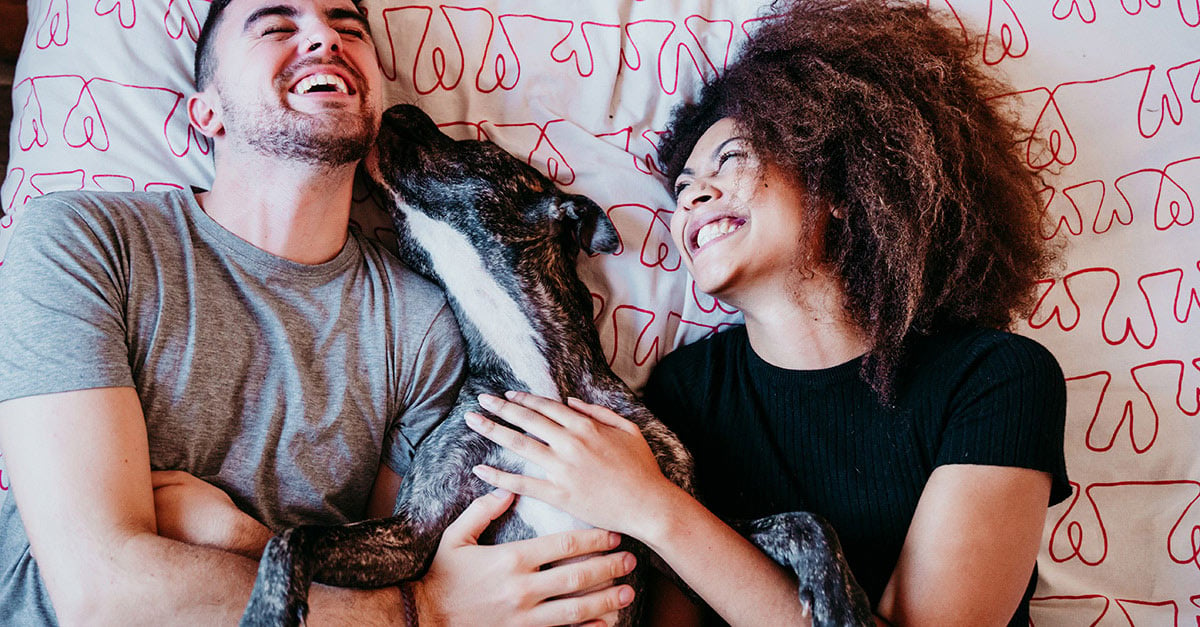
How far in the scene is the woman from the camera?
1784 millimetres

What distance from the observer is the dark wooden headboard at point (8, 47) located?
2.68m

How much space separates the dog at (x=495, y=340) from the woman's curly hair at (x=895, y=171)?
1.58ft

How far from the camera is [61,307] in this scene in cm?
171

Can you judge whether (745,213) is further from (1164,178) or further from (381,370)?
(1164,178)

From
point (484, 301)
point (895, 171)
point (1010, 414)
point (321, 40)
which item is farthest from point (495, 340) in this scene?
point (1010, 414)

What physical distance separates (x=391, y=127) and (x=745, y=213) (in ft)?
3.12

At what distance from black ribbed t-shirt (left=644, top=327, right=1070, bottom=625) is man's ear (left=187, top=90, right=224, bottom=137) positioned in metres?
1.42

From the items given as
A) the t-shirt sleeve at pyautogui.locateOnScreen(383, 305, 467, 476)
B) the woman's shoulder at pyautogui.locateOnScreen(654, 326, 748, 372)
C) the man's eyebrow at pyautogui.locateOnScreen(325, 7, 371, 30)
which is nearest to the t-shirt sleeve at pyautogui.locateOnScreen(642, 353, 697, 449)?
the woman's shoulder at pyautogui.locateOnScreen(654, 326, 748, 372)

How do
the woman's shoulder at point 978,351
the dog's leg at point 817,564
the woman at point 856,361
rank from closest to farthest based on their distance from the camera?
the dog's leg at point 817,564 → the woman at point 856,361 → the woman's shoulder at point 978,351

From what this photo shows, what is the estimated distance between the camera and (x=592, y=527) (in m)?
1.86

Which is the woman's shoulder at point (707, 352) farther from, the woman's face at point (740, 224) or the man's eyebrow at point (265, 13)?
the man's eyebrow at point (265, 13)

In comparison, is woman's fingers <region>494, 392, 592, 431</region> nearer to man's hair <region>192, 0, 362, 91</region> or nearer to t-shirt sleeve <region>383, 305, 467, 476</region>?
t-shirt sleeve <region>383, 305, 467, 476</region>

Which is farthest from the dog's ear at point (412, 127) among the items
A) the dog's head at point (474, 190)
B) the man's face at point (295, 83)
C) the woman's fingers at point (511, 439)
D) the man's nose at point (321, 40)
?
the woman's fingers at point (511, 439)

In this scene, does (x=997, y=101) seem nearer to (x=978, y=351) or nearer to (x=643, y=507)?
(x=978, y=351)
